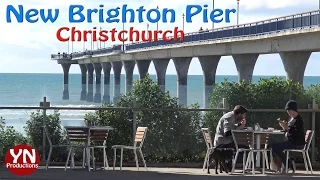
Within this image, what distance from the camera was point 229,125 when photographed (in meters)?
17.8

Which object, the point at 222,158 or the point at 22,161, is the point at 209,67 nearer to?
the point at 222,158

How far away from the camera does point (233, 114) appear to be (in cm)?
1791

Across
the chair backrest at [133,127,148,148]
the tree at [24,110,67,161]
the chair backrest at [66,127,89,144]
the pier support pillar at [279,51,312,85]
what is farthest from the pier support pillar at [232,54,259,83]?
the chair backrest at [66,127,89,144]

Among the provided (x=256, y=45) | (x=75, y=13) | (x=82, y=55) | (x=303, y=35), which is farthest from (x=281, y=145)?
(x=82, y=55)

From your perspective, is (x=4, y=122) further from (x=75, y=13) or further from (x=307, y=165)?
(x=75, y=13)

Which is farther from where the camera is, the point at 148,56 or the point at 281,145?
the point at 148,56

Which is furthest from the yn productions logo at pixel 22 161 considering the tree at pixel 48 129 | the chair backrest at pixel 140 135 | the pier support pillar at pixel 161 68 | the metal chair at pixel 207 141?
the pier support pillar at pixel 161 68

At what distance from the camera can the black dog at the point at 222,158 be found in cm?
1795

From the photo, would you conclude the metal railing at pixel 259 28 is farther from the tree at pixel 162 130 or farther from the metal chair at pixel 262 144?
the metal chair at pixel 262 144

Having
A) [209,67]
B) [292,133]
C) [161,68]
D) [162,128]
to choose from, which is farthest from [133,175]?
[161,68]

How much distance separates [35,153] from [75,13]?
22382 mm

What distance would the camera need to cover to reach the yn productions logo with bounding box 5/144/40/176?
16.8 meters

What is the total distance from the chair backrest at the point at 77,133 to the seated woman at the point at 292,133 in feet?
11.9

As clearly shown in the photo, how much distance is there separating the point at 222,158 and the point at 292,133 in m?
1.42
